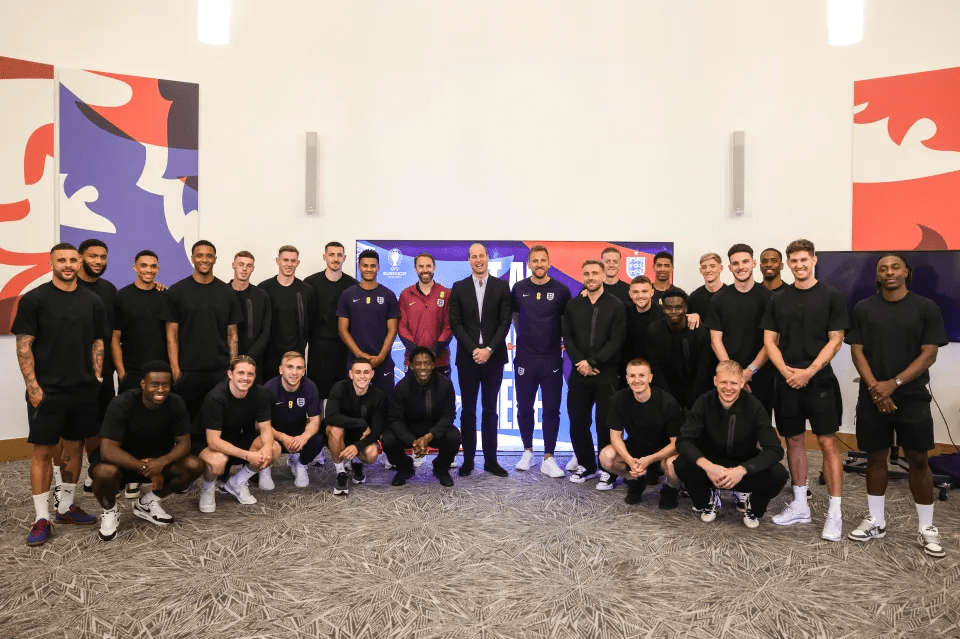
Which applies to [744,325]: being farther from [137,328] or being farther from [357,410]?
[137,328]

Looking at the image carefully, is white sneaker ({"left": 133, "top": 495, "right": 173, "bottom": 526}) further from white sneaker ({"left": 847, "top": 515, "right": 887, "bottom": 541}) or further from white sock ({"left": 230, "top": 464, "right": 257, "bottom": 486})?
white sneaker ({"left": 847, "top": 515, "right": 887, "bottom": 541})

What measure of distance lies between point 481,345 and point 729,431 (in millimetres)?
1844

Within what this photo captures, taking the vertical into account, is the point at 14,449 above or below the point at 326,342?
below

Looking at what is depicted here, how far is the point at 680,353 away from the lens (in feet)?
12.8

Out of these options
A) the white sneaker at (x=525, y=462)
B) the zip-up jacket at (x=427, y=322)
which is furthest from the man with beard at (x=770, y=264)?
the zip-up jacket at (x=427, y=322)

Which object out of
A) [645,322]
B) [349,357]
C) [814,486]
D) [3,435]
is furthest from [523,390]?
[3,435]

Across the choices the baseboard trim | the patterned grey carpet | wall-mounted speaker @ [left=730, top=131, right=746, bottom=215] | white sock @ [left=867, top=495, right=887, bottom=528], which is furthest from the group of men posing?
the baseboard trim

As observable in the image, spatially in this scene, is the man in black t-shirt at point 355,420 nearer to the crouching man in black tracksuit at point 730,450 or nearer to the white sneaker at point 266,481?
the white sneaker at point 266,481

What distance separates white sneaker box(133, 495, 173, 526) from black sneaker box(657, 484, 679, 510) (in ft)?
9.55

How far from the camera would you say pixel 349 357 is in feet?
15.1

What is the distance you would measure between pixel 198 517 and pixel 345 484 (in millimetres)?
891

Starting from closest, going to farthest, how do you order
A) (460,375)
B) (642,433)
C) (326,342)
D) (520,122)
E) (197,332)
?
(642,433)
(197,332)
(460,375)
(326,342)
(520,122)

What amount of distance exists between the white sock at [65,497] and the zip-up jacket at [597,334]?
10.5 feet

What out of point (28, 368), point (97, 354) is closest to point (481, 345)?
point (97, 354)
